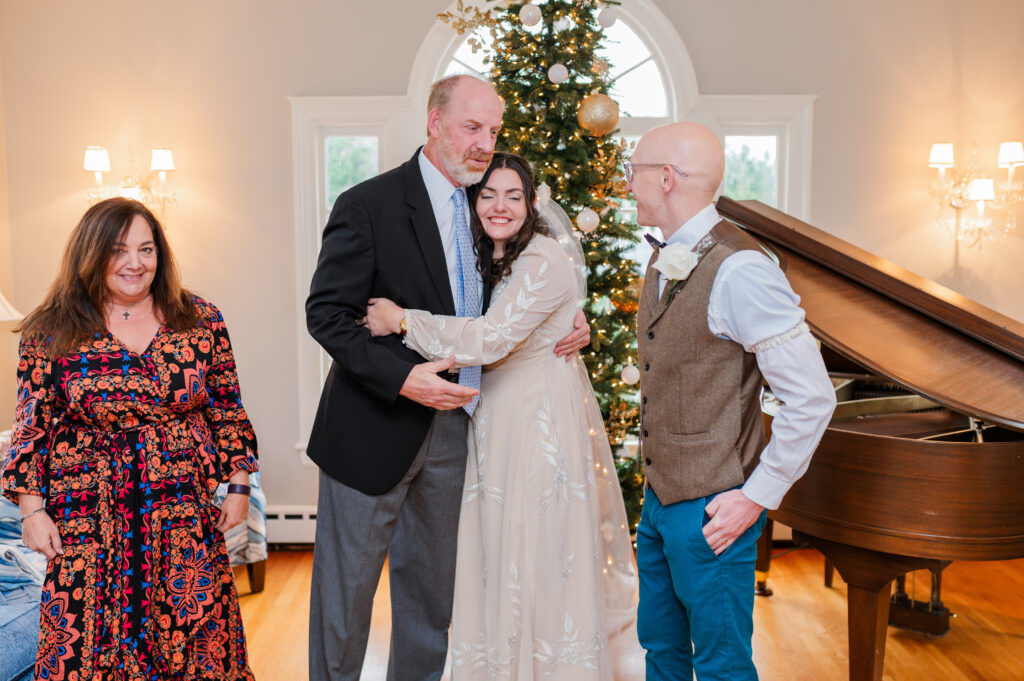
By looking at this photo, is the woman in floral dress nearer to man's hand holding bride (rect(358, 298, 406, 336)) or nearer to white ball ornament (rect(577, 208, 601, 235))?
man's hand holding bride (rect(358, 298, 406, 336))

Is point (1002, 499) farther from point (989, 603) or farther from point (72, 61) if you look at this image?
point (72, 61)

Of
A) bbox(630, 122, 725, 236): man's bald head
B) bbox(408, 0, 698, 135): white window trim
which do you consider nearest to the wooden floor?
bbox(630, 122, 725, 236): man's bald head

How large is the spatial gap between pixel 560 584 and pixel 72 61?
14.8 ft

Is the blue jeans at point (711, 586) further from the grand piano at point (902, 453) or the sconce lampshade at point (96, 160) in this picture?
the sconce lampshade at point (96, 160)

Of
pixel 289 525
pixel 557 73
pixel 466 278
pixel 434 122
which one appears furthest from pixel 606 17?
pixel 289 525

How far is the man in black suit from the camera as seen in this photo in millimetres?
2168

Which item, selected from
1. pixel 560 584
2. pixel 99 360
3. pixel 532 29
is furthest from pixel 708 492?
pixel 532 29

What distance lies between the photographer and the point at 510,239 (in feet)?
7.77

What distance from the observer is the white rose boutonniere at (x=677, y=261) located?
6.25 feet

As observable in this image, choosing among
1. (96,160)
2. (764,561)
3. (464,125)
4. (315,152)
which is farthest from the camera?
(315,152)

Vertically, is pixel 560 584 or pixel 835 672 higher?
pixel 560 584

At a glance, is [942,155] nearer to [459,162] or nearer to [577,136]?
[577,136]

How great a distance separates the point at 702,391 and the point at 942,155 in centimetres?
381

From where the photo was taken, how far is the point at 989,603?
412 centimetres
